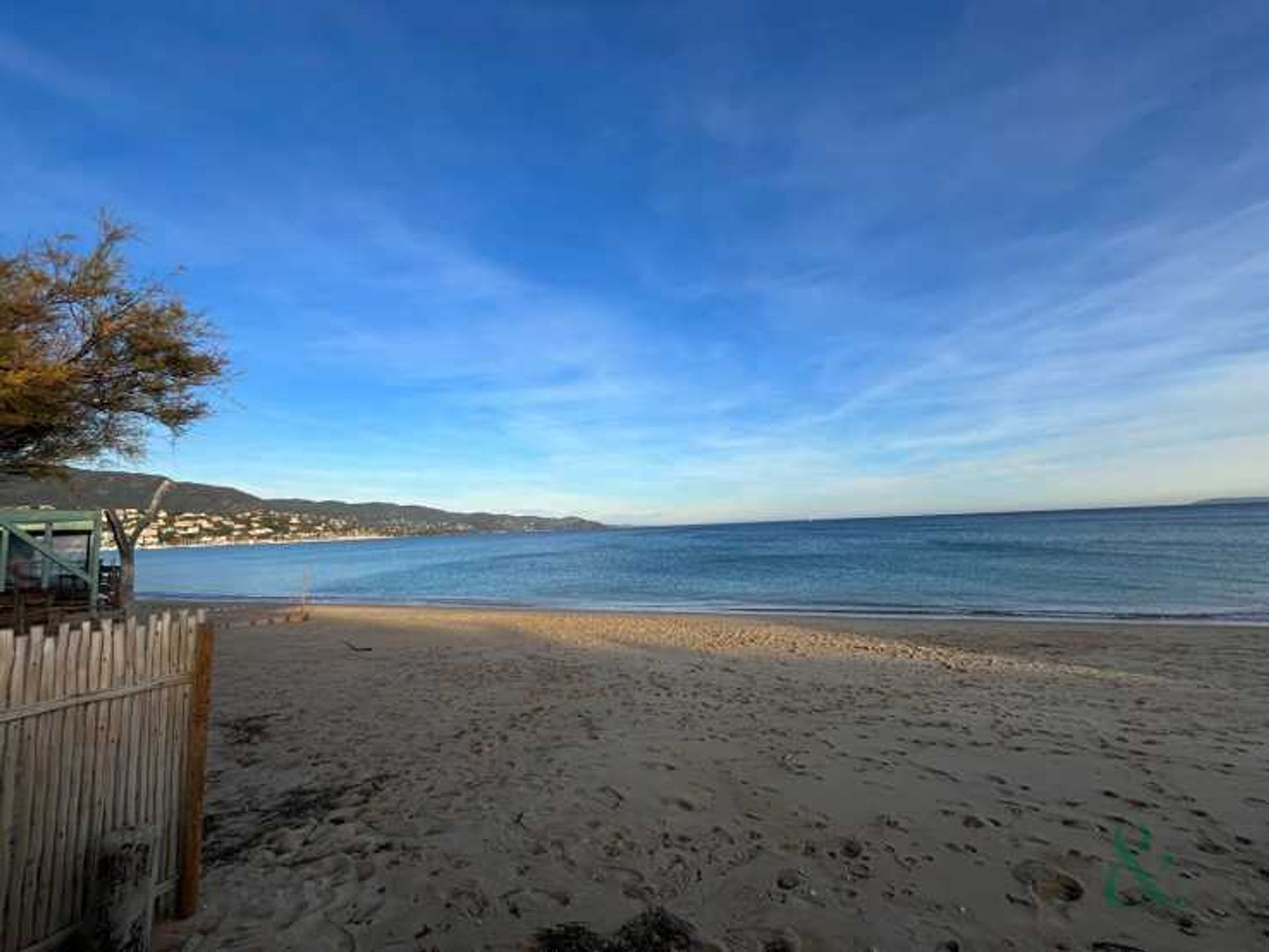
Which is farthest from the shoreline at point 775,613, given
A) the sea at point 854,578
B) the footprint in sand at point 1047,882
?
the footprint in sand at point 1047,882

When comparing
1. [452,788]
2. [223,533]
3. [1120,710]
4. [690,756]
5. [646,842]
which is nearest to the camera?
[646,842]

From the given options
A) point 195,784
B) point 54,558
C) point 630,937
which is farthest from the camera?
point 54,558

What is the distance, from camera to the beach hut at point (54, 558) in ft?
44.9

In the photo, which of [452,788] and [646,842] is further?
[452,788]

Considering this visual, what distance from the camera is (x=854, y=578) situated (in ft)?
121

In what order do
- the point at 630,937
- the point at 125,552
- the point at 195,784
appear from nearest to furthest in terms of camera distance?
the point at 630,937 < the point at 195,784 < the point at 125,552

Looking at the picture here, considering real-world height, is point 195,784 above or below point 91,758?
below

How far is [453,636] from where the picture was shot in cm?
1728

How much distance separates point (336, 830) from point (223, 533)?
143 m

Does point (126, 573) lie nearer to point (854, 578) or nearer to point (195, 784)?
point (195, 784)

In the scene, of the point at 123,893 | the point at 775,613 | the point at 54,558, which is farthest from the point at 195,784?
the point at 775,613

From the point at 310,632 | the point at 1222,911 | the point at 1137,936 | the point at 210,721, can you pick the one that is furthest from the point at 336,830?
the point at 310,632

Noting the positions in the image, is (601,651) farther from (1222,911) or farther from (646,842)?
(1222,911)

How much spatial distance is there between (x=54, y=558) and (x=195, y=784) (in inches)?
555
